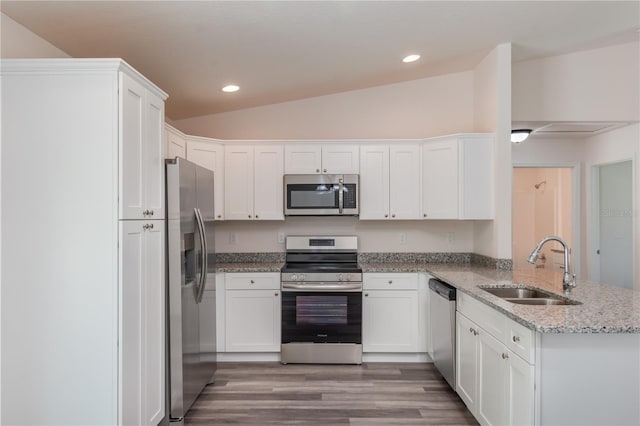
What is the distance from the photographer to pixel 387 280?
11.6 feet

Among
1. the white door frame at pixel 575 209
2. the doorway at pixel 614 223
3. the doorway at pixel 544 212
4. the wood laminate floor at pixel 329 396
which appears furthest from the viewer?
the doorway at pixel 544 212

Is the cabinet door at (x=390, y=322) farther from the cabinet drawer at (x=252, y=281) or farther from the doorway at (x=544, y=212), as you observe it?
the doorway at (x=544, y=212)

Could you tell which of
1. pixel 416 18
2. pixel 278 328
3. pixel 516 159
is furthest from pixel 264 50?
pixel 516 159

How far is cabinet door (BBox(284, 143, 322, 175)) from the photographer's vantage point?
379 centimetres

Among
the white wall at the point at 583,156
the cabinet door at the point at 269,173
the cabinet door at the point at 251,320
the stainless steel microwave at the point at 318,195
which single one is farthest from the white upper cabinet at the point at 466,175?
the white wall at the point at 583,156

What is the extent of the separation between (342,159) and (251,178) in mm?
956

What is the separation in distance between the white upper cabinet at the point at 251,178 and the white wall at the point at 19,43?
1.75 metres

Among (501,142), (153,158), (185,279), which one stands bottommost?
(185,279)

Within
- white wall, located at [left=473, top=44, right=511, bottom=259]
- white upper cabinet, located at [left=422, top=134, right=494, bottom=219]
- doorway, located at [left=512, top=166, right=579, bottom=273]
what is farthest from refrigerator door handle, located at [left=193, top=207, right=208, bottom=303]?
doorway, located at [left=512, top=166, right=579, bottom=273]

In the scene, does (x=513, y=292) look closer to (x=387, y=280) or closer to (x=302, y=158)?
(x=387, y=280)

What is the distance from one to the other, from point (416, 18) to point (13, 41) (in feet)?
8.06

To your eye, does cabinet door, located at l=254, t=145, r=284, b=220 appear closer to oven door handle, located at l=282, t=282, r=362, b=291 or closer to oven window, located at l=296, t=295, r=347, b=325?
oven door handle, located at l=282, t=282, r=362, b=291

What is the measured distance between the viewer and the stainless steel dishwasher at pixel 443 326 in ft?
9.28

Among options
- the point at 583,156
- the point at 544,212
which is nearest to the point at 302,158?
the point at 583,156
